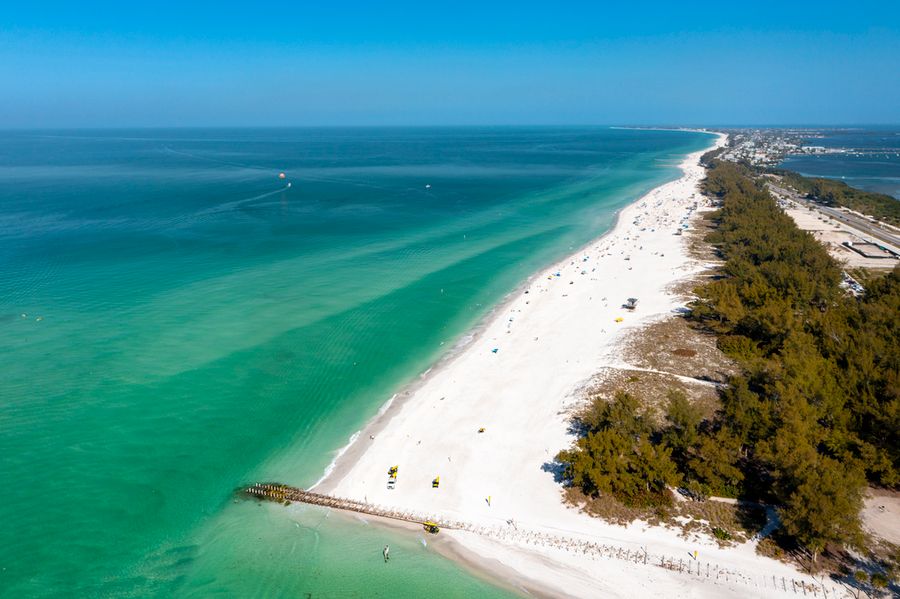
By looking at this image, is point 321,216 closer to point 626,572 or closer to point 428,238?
point 428,238

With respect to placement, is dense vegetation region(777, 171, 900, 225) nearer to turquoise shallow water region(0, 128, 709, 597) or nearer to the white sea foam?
turquoise shallow water region(0, 128, 709, 597)

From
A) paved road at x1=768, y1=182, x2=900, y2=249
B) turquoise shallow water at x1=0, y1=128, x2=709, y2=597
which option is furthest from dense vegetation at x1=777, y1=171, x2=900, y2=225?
turquoise shallow water at x1=0, y1=128, x2=709, y2=597

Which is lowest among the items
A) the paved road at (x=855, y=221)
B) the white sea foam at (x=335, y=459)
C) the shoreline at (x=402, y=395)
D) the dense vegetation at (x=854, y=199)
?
the white sea foam at (x=335, y=459)

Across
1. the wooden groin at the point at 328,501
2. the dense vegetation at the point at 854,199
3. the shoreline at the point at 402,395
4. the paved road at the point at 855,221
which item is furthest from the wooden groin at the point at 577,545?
the dense vegetation at the point at 854,199

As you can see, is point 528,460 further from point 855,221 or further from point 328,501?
point 855,221

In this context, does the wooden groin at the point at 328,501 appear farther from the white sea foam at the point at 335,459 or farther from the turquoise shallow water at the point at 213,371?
the white sea foam at the point at 335,459

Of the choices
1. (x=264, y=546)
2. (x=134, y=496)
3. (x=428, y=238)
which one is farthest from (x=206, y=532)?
(x=428, y=238)

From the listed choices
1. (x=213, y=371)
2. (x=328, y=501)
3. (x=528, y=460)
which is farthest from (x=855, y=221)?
(x=213, y=371)
